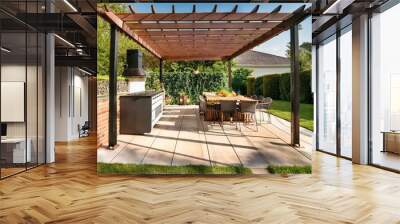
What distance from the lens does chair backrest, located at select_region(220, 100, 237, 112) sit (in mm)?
6098

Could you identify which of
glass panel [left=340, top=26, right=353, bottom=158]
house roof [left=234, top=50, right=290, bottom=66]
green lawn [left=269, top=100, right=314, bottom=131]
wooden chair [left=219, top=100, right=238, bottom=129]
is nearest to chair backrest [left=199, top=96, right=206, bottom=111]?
wooden chair [left=219, top=100, right=238, bottom=129]

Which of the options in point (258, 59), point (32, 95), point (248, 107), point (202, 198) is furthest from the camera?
point (32, 95)

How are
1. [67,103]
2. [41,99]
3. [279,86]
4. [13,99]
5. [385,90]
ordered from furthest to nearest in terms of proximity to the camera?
1. [67,103]
2. [41,99]
3. [385,90]
4. [13,99]
5. [279,86]

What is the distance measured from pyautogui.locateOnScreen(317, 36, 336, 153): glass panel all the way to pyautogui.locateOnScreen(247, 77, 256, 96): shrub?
318 cm

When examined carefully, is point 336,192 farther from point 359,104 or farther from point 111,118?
point 111,118

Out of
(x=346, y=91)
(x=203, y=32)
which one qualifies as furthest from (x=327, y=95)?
(x=203, y=32)

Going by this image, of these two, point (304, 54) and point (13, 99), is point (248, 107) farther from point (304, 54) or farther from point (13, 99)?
point (13, 99)

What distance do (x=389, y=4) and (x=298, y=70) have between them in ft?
6.16

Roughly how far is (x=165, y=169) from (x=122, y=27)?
2125mm

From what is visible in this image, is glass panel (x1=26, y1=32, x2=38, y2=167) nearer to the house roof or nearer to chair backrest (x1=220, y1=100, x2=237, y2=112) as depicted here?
chair backrest (x1=220, y1=100, x2=237, y2=112)

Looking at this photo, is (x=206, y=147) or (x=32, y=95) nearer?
(x=206, y=147)

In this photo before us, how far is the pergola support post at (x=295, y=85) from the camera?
5973 millimetres

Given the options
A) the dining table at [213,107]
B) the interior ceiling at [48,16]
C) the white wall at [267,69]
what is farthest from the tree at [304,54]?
the interior ceiling at [48,16]

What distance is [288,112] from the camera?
609 cm
